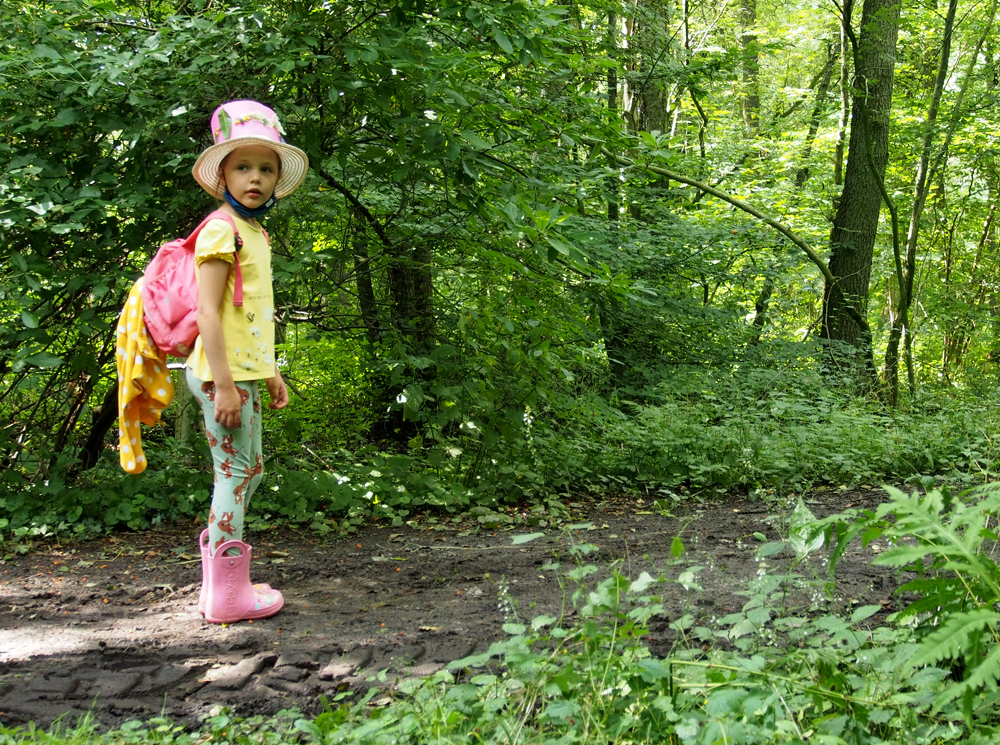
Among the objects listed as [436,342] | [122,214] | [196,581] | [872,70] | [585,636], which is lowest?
[196,581]

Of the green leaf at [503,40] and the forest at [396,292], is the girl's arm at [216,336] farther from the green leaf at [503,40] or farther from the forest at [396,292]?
the green leaf at [503,40]

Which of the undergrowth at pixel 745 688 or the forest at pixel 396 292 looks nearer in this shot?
the undergrowth at pixel 745 688

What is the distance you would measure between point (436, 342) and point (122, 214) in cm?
202

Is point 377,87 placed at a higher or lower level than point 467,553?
higher

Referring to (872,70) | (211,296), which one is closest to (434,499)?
(211,296)

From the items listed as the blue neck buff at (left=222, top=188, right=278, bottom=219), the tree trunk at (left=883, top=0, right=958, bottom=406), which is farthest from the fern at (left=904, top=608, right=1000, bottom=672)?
the tree trunk at (left=883, top=0, right=958, bottom=406)

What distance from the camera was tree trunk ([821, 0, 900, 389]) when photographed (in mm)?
9430

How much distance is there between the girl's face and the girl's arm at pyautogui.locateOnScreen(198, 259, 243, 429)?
1.09 ft

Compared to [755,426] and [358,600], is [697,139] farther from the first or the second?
[358,600]

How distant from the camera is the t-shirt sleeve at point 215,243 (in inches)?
120

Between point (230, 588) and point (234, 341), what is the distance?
987 mm

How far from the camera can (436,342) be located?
17.7 ft

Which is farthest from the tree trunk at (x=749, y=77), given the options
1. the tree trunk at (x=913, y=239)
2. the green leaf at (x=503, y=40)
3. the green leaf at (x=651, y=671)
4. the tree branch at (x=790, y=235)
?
the green leaf at (x=651, y=671)

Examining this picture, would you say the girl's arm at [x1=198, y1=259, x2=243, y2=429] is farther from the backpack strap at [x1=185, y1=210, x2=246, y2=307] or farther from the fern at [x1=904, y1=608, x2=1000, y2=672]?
the fern at [x1=904, y1=608, x2=1000, y2=672]
